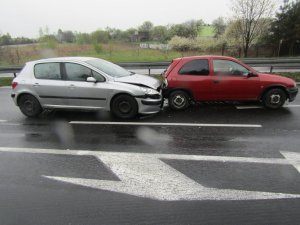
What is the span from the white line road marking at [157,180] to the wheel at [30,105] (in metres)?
3.12

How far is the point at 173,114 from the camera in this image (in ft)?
27.1

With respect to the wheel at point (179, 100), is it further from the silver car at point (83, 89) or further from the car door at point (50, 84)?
the car door at point (50, 84)

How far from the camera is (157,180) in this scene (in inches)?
173

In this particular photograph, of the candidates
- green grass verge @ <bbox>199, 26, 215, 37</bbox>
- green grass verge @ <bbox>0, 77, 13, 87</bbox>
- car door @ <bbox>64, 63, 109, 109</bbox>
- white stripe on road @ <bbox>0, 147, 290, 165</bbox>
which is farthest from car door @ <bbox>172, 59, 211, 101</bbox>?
green grass verge @ <bbox>199, 26, 215, 37</bbox>

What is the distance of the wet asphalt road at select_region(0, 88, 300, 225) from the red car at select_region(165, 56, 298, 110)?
0.44m

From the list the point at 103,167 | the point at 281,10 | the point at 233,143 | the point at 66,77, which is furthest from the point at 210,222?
the point at 281,10

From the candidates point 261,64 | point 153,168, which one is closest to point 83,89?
point 153,168

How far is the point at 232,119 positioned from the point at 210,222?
176 inches

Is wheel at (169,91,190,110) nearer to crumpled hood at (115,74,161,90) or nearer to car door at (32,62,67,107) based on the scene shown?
crumpled hood at (115,74,161,90)

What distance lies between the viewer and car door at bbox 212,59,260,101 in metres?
8.22

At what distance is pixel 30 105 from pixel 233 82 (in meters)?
6.01

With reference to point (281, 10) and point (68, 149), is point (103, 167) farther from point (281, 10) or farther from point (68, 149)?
point (281, 10)

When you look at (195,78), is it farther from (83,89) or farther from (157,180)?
(157,180)

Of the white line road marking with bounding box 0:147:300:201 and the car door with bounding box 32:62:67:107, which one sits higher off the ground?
the car door with bounding box 32:62:67:107
